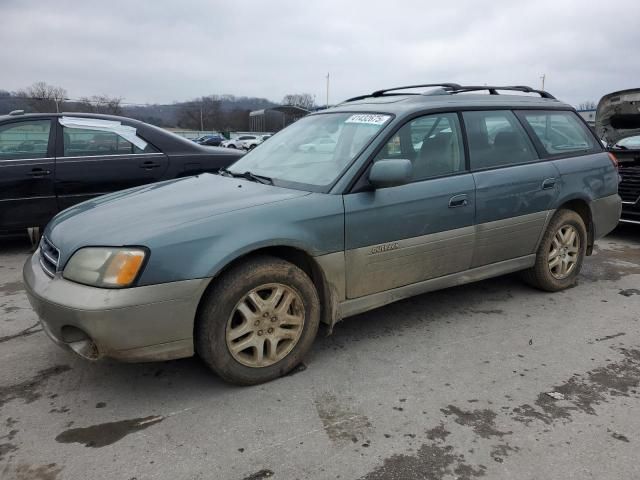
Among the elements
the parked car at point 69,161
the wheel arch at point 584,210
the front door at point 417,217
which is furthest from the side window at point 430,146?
the parked car at point 69,161

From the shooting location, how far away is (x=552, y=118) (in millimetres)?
4352

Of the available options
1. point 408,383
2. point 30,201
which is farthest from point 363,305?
point 30,201

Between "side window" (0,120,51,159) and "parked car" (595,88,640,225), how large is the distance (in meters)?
6.70

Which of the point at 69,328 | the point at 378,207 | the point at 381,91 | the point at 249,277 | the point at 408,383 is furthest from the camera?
the point at 381,91

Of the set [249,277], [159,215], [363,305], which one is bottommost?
[363,305]

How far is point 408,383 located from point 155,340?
4.66 ft

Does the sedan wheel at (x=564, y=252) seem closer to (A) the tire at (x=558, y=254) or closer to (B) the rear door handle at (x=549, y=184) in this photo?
(A) the tire at (x=558, y=254)

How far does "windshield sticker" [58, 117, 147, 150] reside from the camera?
5.55 m

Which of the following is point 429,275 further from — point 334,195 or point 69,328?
point 69,328

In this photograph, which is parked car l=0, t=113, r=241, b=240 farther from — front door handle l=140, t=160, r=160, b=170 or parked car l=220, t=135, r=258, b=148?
parked car l=220, t=135, r=258, b=148

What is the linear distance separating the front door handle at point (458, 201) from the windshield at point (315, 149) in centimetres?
71

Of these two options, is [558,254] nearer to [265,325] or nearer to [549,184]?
[549,184]

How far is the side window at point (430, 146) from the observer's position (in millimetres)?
3318

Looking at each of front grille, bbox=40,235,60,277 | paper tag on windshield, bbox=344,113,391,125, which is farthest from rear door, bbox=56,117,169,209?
paper tag on windshield, bbox=344,113,391,125
